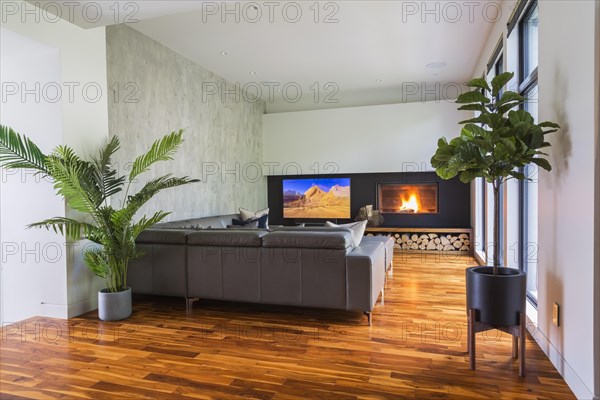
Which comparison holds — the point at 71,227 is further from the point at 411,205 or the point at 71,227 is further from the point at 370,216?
the point at 411,205

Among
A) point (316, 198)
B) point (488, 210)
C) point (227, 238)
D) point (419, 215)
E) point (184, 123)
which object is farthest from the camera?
point (316, 198)

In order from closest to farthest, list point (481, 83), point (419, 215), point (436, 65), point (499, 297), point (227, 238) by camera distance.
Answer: point (499, 297) < point (481, 83) < point (227, 238) < point (436, 65) < point (419, 215)

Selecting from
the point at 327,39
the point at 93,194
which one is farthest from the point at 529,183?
the point at 93,194

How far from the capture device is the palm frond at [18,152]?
2.94 meters

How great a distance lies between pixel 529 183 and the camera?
3371 mm

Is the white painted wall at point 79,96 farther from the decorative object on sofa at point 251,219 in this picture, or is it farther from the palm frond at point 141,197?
the decorative object on sofa at point 251,219

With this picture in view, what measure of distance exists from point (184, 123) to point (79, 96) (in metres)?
1.73

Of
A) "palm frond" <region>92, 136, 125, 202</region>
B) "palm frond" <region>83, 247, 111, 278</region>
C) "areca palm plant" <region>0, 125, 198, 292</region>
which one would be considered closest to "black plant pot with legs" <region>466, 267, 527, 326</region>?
"areca palm plant" <region>0, 125, 198, 292</region>

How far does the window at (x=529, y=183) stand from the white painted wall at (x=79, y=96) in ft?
12.6

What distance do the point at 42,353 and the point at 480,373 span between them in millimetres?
2865

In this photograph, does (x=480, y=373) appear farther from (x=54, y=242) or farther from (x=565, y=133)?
(x=54, y=242)

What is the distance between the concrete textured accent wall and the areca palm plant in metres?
0.60

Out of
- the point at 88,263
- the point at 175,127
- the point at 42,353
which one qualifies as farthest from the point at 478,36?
the point at 42,353

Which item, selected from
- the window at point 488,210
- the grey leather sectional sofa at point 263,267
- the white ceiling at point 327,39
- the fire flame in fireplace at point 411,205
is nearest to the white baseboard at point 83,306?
the grey leather sectional sofa at point 263,267
